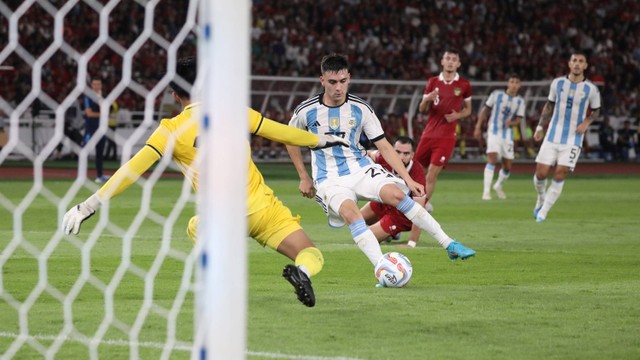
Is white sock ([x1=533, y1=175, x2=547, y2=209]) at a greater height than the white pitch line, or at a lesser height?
lesser

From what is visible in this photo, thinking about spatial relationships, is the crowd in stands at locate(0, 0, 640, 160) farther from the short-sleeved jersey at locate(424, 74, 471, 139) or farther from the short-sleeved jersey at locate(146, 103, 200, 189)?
the short-sleeved jersey at locate(146, 103, 200, 189)

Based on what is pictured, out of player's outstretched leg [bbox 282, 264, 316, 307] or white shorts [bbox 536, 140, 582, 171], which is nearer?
player's outstretched leg [bbox 282, 264, 316, 307]

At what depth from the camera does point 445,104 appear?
1402 cm

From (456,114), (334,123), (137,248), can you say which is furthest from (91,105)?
(334,123)

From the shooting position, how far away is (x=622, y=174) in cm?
2461

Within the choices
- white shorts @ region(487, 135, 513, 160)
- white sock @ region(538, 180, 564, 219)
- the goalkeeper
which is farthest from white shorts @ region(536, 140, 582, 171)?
the goalkeeper

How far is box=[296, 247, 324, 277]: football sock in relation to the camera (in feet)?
21.7

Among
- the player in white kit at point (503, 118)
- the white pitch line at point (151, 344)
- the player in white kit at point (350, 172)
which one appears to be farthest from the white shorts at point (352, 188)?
the player in white kit at point (503, 118)

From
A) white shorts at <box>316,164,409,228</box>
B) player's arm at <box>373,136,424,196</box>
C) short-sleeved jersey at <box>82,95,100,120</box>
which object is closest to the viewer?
player's arm at <box>373,136,424,196</box>

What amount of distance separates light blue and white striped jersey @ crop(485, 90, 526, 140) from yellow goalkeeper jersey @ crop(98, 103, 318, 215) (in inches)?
463

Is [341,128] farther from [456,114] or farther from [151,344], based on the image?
[456,114]

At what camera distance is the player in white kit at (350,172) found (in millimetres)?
8055

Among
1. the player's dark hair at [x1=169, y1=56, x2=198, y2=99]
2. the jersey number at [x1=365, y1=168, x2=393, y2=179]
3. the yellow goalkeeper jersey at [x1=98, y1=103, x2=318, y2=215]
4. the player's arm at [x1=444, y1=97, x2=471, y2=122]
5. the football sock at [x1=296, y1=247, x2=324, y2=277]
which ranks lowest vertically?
the football sock at [x1=296, y1=247, x2=324, y2=277]

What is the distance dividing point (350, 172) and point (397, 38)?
85.8 feet
